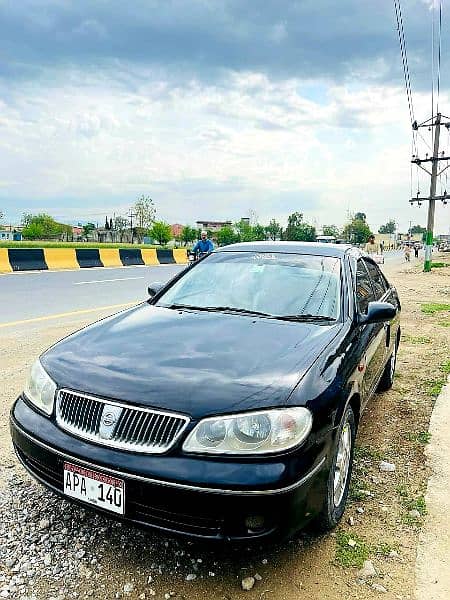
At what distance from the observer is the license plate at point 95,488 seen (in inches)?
85.3

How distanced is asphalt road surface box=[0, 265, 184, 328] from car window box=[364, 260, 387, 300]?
470 cm

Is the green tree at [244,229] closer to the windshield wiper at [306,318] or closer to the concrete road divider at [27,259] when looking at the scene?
the concrete road divider at [27,259]

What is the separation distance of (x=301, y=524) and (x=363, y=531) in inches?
27.8

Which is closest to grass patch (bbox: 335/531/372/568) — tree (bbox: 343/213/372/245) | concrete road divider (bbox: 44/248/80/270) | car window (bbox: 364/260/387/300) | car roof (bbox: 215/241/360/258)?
car roof (bbox: 215/241/360/258)

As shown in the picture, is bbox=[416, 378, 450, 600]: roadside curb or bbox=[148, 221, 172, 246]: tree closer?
bbox=[416, 378, 450, 600]: roadside curb

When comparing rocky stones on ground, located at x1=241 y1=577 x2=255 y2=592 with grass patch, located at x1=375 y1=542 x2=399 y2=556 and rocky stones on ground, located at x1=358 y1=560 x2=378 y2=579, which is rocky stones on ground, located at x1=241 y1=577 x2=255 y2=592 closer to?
rocky stones on ground, located at x1=358 y1=560 x2=378 y2=579

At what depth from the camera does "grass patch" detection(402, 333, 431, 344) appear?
298 inches

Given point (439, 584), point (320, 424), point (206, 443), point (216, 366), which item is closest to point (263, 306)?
point (216, 366)

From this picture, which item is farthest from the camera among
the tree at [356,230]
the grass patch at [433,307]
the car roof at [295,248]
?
the tree at [356,230]

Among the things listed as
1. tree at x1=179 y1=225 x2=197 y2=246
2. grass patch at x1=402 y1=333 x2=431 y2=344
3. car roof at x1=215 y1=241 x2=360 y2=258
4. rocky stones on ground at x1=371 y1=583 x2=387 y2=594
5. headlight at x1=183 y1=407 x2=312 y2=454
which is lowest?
tree at x1=179 y1=225 x2=197 y2=246

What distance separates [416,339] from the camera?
7.78 m

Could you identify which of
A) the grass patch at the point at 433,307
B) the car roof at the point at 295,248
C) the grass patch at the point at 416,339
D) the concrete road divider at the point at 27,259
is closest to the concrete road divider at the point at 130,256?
the concrete road divider at the point at 27,259

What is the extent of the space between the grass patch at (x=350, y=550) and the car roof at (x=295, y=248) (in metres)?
2.03

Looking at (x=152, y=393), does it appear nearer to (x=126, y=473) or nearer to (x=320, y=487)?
(x=126, y=473)
